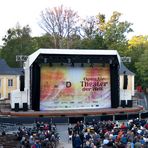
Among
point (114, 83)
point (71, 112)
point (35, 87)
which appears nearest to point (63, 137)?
point (71, 112)

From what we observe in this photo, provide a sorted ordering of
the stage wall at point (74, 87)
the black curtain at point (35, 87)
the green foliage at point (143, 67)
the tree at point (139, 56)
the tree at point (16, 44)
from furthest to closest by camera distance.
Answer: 1. the tree at point (16, 44)
2. the tree at point (139, 56)
3. the green foliage at point (143, 67)
4. the stage wall at point (74, 87)
5. the black curtain at point (35, 87)

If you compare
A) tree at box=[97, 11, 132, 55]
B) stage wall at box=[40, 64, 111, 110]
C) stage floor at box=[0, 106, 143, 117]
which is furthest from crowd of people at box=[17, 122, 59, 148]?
tree at box=[97, 11, 132, 55]

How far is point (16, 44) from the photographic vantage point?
241 feet

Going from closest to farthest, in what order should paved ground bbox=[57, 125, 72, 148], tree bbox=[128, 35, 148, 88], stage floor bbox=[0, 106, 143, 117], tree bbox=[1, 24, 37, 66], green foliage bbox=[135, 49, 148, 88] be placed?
paved ground bbox=[57, 125, 72, 148]
stage floor bbox=[0, 106, 143, 117]
green foliage bbox=[135, 49, 148, 88]
tree bbox=[128, 35, 148, 88]
tree bbox=[1, 24, 37, 66]

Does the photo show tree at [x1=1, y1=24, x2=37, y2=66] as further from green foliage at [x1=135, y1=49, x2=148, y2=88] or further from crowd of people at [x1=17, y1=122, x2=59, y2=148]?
crowd of people at [x1=17, y1=122, x2=59, y2=148]

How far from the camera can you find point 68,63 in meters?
38.0

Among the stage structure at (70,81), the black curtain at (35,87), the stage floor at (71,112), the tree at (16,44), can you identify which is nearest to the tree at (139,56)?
the tree at (16,44)

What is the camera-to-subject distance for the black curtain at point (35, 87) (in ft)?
122

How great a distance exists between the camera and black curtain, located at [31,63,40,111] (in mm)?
37125

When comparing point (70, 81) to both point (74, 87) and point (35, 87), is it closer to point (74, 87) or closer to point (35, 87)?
point (74, 87)

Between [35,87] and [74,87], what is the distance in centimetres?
345

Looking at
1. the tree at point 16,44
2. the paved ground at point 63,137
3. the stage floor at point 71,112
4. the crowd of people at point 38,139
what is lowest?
the paved ground at point 63,137

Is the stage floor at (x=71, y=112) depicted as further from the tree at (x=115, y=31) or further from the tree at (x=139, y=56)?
the tree at (x=115, y=31)

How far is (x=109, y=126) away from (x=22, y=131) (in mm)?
5119
